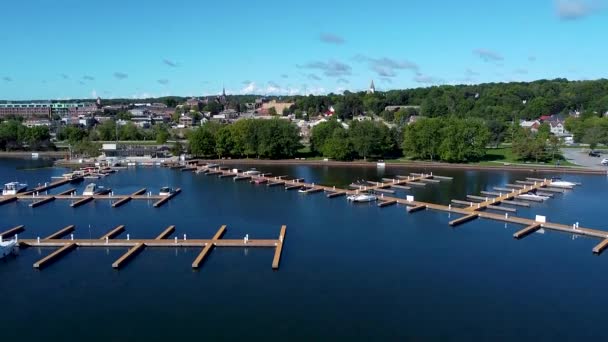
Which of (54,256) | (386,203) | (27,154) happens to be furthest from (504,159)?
(27,154)

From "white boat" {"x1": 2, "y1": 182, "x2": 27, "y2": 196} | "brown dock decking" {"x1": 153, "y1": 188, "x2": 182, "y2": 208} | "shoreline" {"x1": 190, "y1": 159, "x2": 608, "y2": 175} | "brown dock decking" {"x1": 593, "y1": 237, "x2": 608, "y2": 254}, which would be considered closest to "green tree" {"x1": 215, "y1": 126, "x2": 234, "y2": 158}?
"shoreline" {"x1": 190, "y1": 159, "x2": 608, "y2": 175}

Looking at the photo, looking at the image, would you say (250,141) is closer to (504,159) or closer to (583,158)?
(504,159)

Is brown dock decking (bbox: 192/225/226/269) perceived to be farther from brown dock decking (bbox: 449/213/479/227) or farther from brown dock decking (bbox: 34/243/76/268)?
brown dock decking (bbox: 449/213/479/227)

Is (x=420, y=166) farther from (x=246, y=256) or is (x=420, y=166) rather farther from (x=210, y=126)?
(x=246, y=256)

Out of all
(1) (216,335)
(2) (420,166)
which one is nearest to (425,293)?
(1) (216,335)

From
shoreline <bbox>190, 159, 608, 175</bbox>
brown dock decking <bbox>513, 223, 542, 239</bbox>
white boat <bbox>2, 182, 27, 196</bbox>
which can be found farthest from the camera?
shoreline <bbox>190, 159, 608, 175</bbox>

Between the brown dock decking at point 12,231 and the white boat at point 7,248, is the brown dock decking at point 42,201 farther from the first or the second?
the white boat at point 7,248

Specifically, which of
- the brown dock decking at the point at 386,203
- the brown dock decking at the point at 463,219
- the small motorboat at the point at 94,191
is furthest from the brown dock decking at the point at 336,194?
the small motorboat at the point at 94,191
